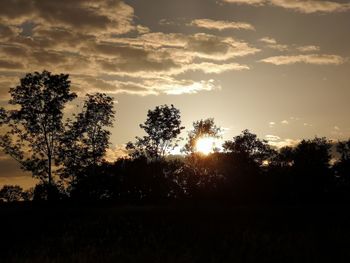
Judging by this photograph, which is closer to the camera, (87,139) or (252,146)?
(87,139)

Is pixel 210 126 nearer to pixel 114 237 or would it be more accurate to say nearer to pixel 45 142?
pixel 45 142

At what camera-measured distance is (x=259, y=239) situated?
1370cm

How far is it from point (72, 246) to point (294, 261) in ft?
23.8

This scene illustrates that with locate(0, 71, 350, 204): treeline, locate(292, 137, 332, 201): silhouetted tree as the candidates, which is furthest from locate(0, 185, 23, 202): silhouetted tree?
locate(292, 137, 332, 201): silhouetted tree

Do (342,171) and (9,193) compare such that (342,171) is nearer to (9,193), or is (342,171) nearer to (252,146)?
(252,146)

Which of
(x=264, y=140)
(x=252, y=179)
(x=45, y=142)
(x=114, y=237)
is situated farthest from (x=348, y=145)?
(x=114, y=237)

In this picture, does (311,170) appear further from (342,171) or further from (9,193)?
Answer: (9,193)

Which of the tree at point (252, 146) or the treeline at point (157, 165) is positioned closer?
the treeline at point (157, 165)

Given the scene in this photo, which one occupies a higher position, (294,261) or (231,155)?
(231,155)

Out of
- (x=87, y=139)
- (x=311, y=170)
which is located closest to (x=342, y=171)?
(x=311, y=170)

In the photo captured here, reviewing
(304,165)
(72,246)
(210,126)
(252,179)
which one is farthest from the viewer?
(210,126)

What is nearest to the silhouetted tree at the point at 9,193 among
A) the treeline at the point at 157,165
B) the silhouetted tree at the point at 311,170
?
the treeline at the point at 157,165

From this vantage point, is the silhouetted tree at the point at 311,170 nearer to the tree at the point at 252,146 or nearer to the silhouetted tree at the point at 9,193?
the tree at the point at 252,146

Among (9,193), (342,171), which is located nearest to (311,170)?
(342,171)
